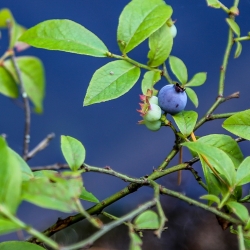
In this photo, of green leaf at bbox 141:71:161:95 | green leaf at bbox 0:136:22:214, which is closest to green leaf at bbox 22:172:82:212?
green leaf at bbox 0:136:22:214

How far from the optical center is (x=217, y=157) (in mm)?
669

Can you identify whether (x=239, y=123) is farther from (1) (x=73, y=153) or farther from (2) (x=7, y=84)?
(2) (x=7, y=84)

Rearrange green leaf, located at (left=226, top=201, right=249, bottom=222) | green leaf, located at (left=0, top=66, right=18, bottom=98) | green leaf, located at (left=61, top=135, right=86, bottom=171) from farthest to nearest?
1. green leaf, located at (left=0, top=66, right=18, bottom=98)
2. green leaf, located at (left=61, top=135, right=86, bottom=171)
3. green leaf, located at (left=226, top=201, right=249, bottom=222)

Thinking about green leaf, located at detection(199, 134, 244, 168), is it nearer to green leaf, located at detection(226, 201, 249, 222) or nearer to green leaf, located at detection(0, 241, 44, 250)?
green leaf, located at detection(226, 201, 249, 222)

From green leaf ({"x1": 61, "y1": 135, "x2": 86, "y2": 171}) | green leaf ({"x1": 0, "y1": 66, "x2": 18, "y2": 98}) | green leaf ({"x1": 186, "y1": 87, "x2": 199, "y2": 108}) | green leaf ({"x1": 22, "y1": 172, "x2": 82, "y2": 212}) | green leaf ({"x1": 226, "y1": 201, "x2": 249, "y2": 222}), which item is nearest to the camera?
green leaf ({"x1": 22, "y1": 172, "x2": 82, "y2": 212})

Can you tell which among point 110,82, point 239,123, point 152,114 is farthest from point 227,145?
point 110,82

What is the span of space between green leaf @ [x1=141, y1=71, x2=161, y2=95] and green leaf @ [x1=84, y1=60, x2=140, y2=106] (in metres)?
0.03

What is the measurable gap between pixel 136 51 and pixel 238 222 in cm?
86

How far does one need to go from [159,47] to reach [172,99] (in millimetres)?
172

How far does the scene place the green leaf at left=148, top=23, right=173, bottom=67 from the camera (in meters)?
0.94

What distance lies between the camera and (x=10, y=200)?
0.53 meters

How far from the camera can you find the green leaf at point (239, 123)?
2.60ft

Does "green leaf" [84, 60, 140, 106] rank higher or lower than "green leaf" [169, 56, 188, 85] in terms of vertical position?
higher

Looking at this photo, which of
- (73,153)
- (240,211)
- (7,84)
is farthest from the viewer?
(7,84)
